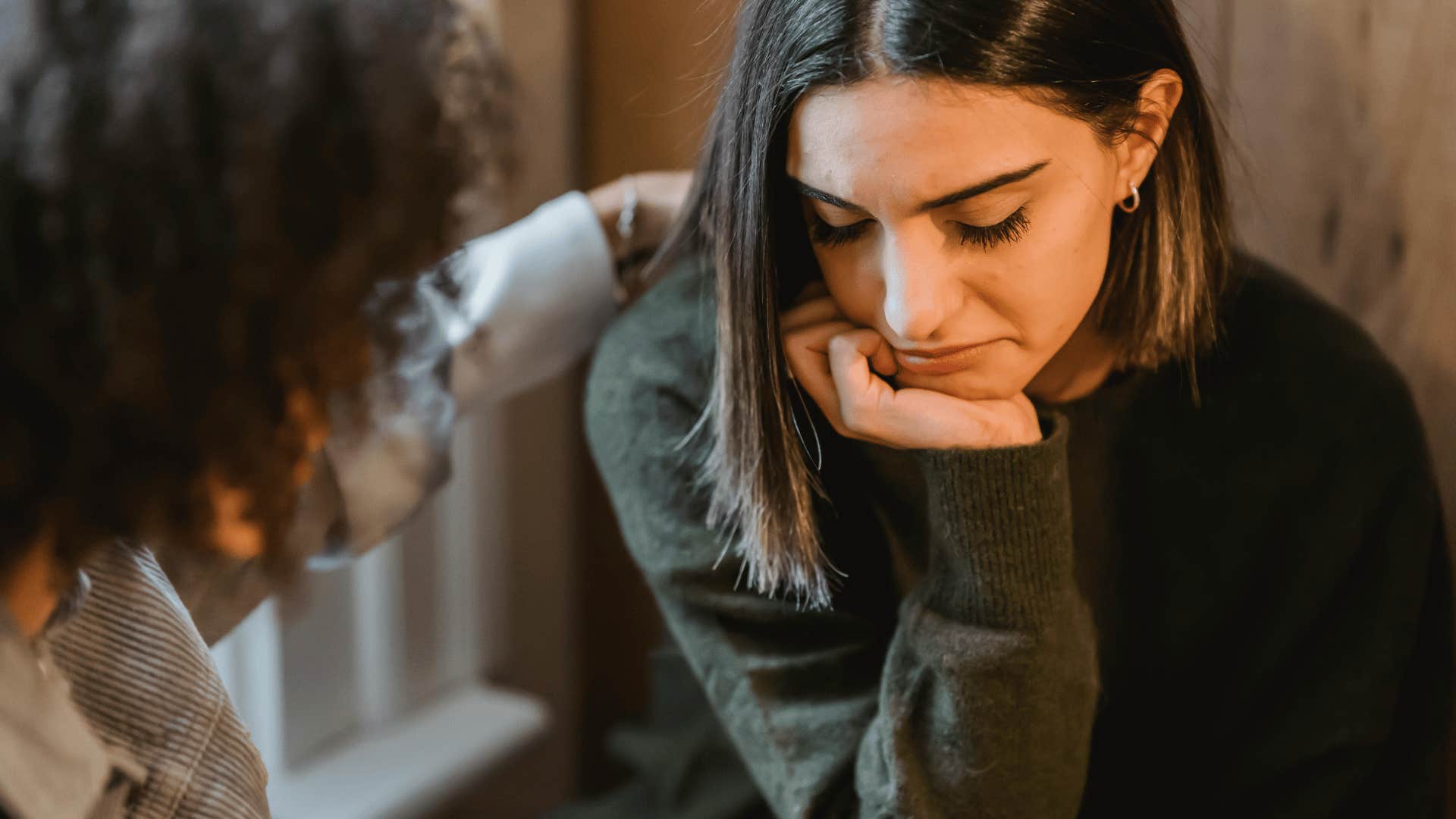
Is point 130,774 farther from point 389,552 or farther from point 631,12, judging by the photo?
point 631,12


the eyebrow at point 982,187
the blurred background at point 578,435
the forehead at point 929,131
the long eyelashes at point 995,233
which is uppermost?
the forehead at point 929,131

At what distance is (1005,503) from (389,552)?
2.29 ft

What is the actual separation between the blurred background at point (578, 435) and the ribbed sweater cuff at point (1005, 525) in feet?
1.07

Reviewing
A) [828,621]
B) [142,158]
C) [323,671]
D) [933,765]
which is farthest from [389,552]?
[142,158]

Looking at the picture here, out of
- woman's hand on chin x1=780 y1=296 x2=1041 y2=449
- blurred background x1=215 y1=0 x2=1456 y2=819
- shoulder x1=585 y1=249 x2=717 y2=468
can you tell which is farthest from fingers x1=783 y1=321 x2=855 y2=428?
blurred background x1=215 y1=0 x2=1456 y2=819

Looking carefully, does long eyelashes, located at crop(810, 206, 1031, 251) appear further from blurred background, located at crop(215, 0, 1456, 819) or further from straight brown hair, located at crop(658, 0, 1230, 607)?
blurred background, located at crop(215, 0, 1456, 819)

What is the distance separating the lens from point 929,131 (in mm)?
735

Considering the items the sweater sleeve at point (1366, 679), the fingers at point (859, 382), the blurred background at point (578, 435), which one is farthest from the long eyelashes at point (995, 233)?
the sweater sleeve at point (1366, 679)

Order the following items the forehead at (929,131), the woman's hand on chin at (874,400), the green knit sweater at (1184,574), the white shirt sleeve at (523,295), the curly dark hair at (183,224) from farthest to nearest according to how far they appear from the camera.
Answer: the white shirt sleeve at (523,295) → the green knit sweater at (1184,574) → the woman's hand on chin at (874,400) → the forehead at (929,131) → the curly dark hair at (183,224)

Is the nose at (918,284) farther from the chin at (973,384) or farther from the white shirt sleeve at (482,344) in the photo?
the white shirt sleeve at (482,344)

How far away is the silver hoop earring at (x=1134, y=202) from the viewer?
2.78 ft

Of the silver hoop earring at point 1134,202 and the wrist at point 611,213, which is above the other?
the silver hoop earring at point 1134,202

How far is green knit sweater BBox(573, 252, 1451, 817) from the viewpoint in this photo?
0.94 meters

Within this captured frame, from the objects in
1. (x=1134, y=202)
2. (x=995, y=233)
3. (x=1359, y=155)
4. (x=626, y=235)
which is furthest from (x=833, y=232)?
(x=1359, y=155)
